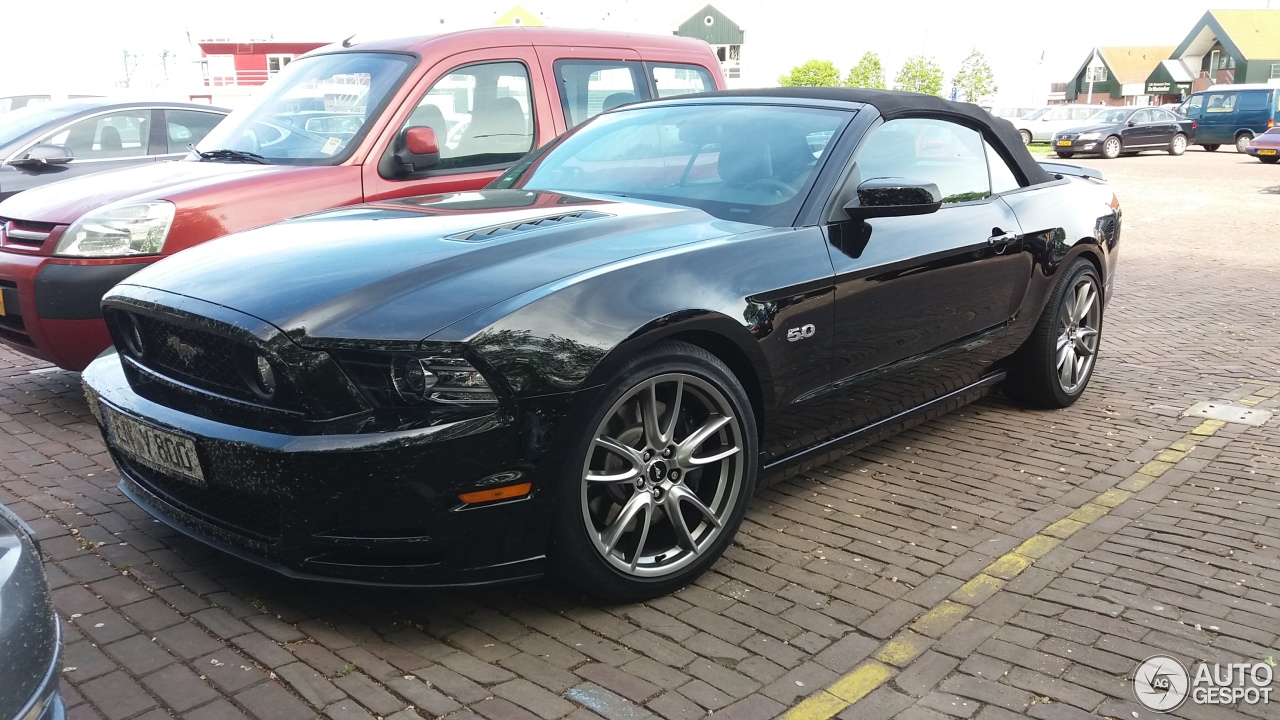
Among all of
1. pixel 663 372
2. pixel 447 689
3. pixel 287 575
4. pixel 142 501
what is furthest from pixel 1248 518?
pixel 142 501

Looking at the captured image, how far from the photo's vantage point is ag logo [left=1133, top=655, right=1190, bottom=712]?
284cm

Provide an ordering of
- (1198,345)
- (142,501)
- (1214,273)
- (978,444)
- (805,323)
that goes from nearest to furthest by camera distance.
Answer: (142,501), (805,323), (978,444), (1198,345), (1214,273)

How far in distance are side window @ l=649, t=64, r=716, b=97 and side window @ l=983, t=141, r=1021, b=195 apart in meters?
2.32

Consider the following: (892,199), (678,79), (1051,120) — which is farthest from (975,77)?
(892,199)

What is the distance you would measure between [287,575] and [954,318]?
285 centimetres

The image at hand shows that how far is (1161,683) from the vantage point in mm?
2930

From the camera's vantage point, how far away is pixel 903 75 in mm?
62156

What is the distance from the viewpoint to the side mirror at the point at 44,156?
7.73 m

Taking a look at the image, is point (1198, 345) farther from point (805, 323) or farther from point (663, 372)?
point (663, 372)

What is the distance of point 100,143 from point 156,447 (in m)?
6.37

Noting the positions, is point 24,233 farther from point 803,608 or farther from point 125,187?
point 803,608

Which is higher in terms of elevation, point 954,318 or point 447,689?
point 954,318

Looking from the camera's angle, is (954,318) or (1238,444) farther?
(1238,444)

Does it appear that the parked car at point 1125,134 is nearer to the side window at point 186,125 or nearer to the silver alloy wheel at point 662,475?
the side window at point 186,125
